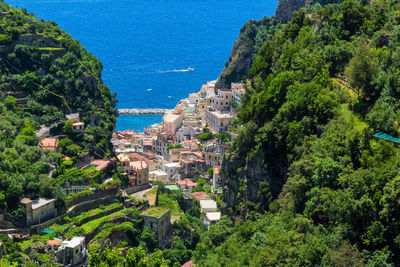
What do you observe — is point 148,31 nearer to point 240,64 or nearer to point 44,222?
point 240,64

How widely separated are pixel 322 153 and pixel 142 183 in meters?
19.1

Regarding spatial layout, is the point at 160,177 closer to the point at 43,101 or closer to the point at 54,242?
the point at 43,101

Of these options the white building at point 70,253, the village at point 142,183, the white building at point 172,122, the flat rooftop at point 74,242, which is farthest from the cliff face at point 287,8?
the white building at point 70,253

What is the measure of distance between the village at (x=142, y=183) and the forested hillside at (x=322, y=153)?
528 cm

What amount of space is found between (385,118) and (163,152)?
38817mm

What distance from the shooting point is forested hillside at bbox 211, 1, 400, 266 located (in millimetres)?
26141

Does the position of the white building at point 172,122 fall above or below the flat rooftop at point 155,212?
above

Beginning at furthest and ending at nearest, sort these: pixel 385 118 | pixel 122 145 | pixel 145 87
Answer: pixel 145 87, pixel 122 145, pixel 385 118

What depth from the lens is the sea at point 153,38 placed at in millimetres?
106250

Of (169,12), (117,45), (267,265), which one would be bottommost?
(267,265)

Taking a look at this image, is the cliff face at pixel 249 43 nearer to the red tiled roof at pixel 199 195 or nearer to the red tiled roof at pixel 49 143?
the red tiled roof at pixel 199 195

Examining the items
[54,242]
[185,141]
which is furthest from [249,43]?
[54,242]

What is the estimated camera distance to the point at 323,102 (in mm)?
35594

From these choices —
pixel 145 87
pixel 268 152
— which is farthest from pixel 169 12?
pixel 268 152
